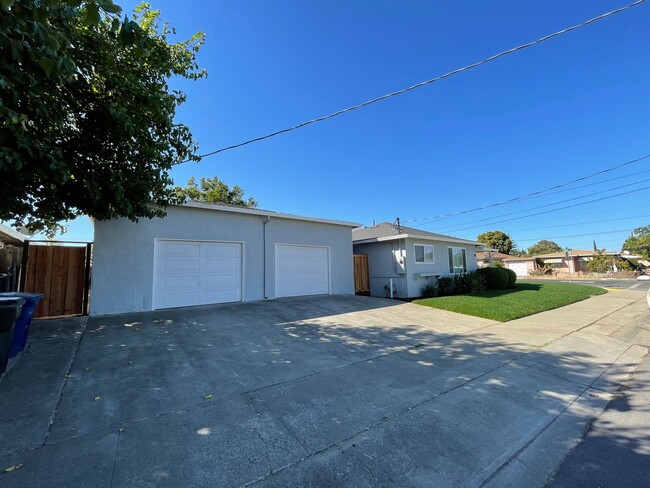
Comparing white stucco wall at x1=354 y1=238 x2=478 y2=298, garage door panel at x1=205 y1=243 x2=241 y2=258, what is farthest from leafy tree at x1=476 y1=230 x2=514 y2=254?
garage door panel at x1=205 y1=243 x2=241 y2=258

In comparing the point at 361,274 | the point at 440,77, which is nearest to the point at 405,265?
the point at 361,274

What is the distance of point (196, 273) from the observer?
9.36m

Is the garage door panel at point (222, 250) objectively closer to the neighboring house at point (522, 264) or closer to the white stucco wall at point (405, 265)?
the white stucco wall at point (405, 265)

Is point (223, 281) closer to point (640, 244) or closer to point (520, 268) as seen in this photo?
point (520, 268)

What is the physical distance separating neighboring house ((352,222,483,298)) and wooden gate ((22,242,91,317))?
450 inches

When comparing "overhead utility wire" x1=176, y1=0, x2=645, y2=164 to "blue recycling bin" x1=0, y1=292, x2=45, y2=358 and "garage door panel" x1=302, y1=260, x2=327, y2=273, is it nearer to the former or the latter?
"blue recycling bin" x1=0, y1=292, x2=45, y2=358

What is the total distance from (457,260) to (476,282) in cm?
212

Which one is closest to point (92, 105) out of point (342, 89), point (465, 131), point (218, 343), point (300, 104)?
point (218, 343)

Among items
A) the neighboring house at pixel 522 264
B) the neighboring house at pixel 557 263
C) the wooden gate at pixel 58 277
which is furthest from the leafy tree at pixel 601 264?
the wooden gate at pixel 58 277

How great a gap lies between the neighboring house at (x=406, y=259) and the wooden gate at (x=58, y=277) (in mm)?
11422

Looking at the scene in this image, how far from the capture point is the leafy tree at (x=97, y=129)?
416 centimetres

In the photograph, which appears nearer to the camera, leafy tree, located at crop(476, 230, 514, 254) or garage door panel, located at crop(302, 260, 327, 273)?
garage door panel, located at crop(302, 260, 327, 273)

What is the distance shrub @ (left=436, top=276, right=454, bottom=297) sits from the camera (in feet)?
49.0

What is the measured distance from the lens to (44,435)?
8.82 feet
